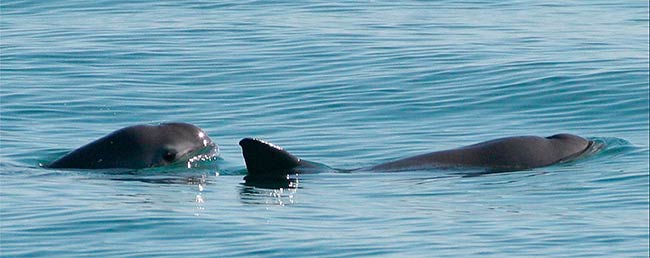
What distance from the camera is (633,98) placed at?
2477 cm

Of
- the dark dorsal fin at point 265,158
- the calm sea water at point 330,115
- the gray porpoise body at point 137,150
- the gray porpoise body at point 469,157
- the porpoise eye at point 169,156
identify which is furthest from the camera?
the porpoise eye at point 169,156

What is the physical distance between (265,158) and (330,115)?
17.3 feet

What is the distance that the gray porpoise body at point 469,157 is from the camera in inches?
763

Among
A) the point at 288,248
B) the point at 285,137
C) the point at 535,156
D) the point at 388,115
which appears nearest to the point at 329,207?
the point at 288,248


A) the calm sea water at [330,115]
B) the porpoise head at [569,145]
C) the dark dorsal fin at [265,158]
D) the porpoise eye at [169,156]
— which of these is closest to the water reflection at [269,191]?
the calm sea water at [330,115]

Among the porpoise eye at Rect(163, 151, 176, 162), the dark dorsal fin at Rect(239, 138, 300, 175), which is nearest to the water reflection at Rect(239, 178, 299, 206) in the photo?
the dark dorsal fin at Rect(239, 138, 300, 175)

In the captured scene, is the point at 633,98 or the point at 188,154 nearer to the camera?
the point at 188,154

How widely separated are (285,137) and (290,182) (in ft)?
13.2

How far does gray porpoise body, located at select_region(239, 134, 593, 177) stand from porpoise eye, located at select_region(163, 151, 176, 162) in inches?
48.0

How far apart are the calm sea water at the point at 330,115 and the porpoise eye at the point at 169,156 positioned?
33 centimetres

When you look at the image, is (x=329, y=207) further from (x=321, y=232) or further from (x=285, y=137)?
(x=285, y=137)

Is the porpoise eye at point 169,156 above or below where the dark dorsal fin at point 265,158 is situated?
below

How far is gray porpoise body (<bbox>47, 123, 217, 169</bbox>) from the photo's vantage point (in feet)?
66.4

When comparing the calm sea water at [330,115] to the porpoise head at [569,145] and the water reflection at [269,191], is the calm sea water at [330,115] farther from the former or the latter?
the porpoise head at [569,145]
